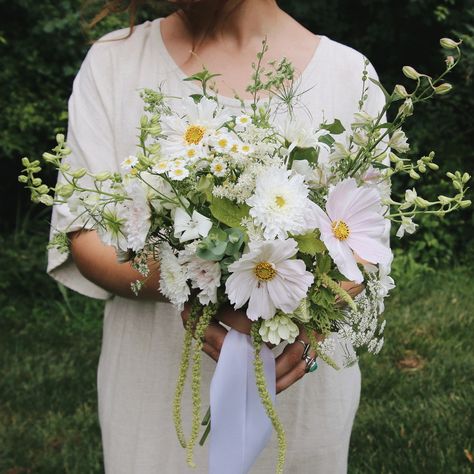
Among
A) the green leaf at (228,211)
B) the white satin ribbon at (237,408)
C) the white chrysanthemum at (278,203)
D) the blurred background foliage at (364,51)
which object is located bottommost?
the blurred background foliage at (364,51)

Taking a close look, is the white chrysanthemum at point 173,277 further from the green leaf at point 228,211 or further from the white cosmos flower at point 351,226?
the white cosmos flower at point 351,226

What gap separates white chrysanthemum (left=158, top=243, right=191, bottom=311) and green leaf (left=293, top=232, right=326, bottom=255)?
0.21 meters

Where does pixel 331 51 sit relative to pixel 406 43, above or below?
above

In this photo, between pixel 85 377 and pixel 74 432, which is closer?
pixel 74 432

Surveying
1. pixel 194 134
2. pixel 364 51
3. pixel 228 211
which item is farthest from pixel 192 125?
pixel 364 51

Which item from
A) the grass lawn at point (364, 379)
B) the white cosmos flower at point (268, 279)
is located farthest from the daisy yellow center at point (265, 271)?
the grass lawn at point (364, 379)

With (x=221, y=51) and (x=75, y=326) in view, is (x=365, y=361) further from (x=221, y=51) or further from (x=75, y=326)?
(x=221, y=51)

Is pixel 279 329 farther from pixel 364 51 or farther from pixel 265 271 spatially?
pixel 364 51

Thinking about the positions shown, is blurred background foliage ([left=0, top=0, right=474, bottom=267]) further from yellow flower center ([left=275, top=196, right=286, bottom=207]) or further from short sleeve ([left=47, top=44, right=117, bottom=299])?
yellow flower center ([left=275, top=196, right=286, bottom=207])

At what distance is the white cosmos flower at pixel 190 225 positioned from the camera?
1.40 m

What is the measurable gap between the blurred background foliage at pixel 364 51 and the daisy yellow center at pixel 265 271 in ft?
12.6

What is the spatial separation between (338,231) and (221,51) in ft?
2.63

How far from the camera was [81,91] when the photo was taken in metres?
2.02

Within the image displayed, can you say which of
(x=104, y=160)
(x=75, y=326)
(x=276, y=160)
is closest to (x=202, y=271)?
(x=276, y=160)
